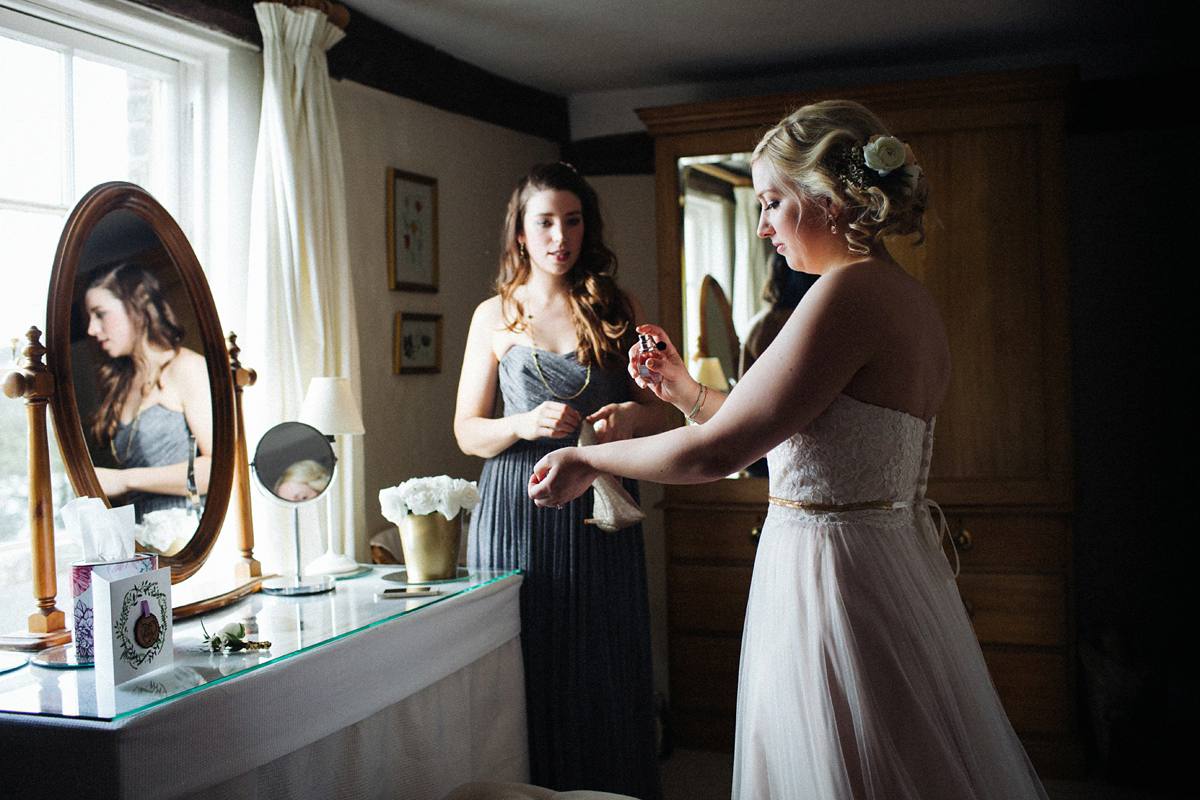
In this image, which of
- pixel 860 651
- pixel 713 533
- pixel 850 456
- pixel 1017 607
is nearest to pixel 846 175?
pixel 850 456

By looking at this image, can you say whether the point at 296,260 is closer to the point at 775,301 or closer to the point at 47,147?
the point at 47,147

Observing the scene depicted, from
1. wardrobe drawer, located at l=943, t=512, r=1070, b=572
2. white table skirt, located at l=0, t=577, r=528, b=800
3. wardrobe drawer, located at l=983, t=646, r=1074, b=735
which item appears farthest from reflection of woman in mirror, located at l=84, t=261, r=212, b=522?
wardrobe drawer, located at l=983, t=646, r=1074, b=735

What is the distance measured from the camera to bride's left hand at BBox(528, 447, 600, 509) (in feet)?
4.50

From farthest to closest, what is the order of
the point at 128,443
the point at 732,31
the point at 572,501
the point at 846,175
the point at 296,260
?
the point at 732,31, the point at 296,260, the point at 572,501, the point at 128,443, the point at 846,175

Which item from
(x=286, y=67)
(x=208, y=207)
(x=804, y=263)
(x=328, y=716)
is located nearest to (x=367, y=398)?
(x=208, y=207)

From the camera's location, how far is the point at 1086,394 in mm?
3598

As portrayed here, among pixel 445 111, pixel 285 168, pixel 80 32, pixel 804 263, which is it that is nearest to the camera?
pixel 804 263

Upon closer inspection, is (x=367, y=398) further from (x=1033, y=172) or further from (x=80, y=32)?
(x=1033, y=172)

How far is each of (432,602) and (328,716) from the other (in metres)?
0.38

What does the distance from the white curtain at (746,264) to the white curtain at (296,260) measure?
4.36ft

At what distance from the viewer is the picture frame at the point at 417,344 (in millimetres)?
3258

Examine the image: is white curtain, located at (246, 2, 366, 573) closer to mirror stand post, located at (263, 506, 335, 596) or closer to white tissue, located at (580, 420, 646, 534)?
mirror stand post, located at (263, 506, 335, 596)

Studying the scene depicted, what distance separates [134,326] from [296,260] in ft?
2.14

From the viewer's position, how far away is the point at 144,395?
198 centimetres
